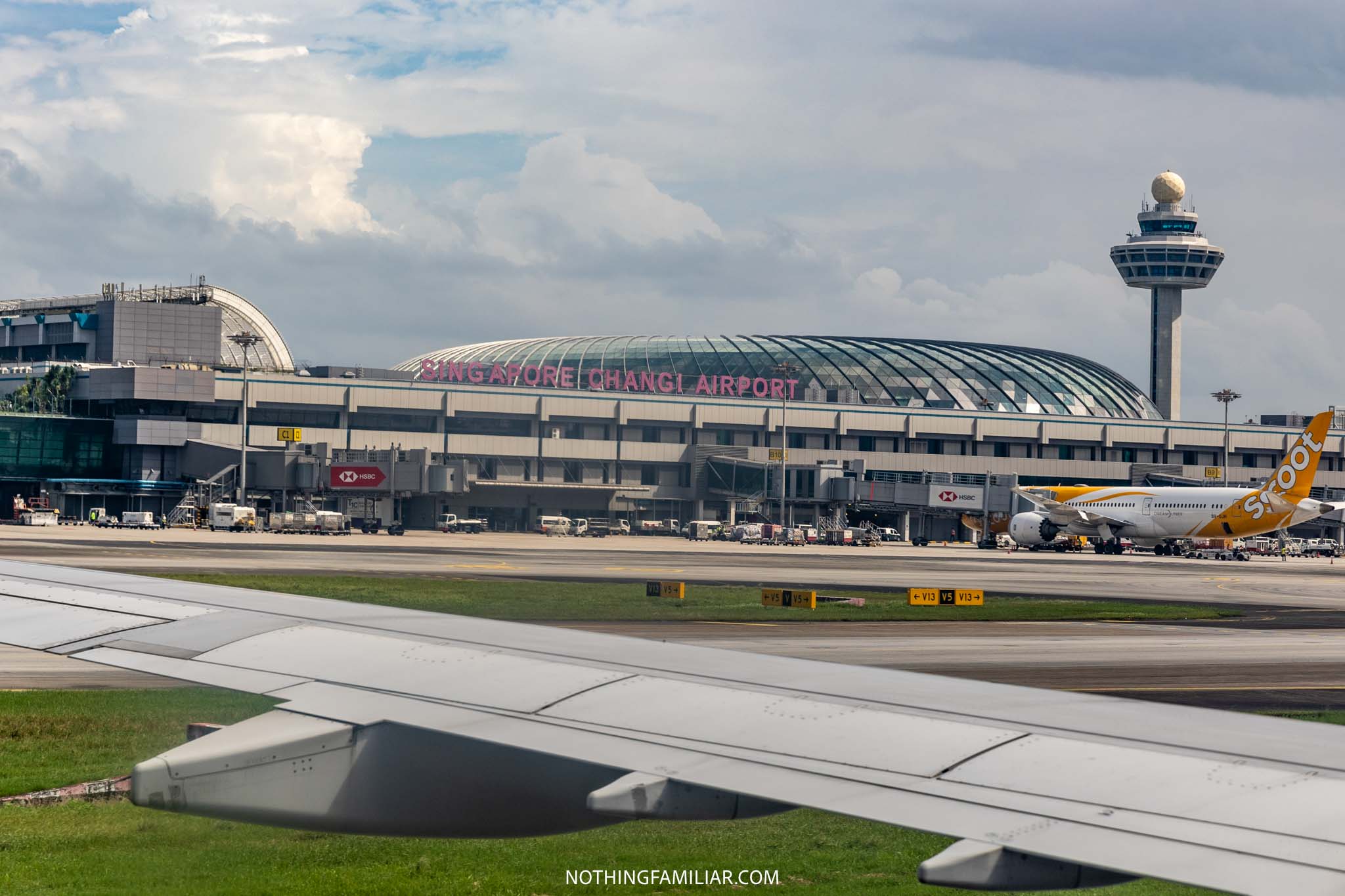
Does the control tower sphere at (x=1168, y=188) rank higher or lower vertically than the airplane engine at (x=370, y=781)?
higher

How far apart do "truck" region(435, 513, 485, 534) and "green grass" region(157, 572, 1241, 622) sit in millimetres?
70127

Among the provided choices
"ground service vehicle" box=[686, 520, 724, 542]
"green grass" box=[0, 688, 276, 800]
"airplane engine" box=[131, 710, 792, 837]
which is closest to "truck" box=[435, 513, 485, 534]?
"ground service vehicle" box=[686, 520, 724, 542]

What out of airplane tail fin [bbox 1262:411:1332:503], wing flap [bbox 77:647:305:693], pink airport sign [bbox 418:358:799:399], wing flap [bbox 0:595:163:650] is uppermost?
pink airport sign [bbox 418:358:799:399]

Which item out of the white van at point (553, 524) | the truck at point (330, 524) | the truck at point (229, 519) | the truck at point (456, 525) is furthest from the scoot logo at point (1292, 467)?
the truck at point (229, 519)

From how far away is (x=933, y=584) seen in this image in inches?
2330

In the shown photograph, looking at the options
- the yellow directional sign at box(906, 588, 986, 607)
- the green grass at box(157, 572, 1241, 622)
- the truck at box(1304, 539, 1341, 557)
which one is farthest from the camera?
the truck at box(1304, 539, 1341, 557)

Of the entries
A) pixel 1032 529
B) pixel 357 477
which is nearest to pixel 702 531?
pixel 1032 529

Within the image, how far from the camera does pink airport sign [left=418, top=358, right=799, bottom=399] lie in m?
142

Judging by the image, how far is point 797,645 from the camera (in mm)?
31328

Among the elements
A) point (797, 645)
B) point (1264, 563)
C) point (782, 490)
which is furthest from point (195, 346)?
point (797, 645)

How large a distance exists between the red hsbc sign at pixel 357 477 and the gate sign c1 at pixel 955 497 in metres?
50.8

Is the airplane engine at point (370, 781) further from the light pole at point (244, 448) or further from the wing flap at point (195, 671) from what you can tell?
the light pole at point (244, 448)

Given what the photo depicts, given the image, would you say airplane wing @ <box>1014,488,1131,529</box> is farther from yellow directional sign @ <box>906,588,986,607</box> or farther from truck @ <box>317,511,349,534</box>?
yellow directional sign @ <box>906,588,986,607</box>

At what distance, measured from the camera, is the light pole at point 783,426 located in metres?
121
